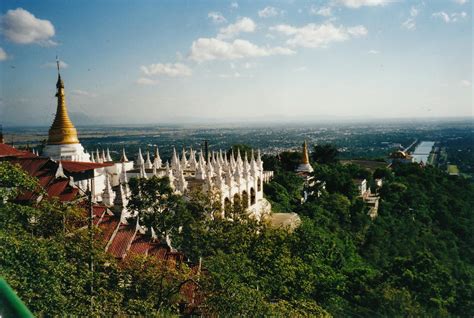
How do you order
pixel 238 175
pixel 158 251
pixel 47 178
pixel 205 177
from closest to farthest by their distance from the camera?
1. pixel 158 251
2. pixel 47 178
3. pixel 205 177
4. pixel 238 175

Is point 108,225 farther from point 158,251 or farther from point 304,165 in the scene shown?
point 304,165

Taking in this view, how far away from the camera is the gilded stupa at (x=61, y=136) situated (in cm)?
3319

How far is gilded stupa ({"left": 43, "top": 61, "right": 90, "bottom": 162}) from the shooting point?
33188 mm

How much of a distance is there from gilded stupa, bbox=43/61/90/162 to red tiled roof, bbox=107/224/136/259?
1718cm

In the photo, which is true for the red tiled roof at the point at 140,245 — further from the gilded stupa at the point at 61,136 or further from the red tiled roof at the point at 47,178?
the gilded stupa at the point at 61,136

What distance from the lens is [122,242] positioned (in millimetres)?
16812

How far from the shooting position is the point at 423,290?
26.0m

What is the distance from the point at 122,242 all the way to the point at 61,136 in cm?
1933

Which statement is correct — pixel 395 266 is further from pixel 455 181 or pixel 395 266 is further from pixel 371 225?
pixel 455 181

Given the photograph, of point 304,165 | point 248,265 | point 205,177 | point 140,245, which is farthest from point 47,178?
point 304,165

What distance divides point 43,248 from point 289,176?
134 feet

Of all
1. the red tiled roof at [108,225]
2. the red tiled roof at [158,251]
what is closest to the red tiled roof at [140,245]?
the red tiled roof at [158,251]

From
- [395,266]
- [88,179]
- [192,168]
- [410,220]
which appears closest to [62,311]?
[88,179]

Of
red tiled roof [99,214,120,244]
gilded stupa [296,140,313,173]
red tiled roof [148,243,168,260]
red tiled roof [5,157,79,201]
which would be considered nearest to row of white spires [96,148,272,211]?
red tiled roof [5,157,79,201]
